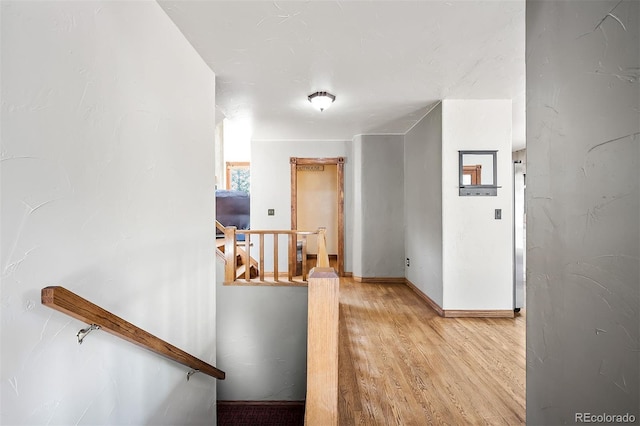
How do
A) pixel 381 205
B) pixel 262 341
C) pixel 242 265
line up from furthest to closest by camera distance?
1. pixel 381 205
2. pixel 242 265
3. pixel 262 341

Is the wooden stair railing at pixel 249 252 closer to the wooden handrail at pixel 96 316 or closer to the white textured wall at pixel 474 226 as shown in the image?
the white textured wall at pixel 474 226

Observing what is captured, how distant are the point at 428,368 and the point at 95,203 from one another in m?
2.40

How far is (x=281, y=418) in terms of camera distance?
396 cm

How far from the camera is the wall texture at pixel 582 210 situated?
758 mm

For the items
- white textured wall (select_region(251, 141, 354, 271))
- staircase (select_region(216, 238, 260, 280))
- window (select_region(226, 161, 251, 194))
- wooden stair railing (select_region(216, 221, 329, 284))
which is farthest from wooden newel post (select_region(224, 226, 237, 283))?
window (select_region(226, 161, 251, 194))

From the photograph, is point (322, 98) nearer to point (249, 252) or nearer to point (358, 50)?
point (358, 50)

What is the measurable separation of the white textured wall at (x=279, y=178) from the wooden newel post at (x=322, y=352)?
439 cm

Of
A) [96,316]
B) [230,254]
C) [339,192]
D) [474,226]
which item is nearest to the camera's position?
[96,316]

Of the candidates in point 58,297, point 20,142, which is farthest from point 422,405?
point 20,142

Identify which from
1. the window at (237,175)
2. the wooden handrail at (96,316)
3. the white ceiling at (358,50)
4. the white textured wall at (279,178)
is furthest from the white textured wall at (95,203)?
the window at (237,175)

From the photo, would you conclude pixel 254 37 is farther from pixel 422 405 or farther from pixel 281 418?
pixel 281 418

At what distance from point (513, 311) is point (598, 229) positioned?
3195 mm

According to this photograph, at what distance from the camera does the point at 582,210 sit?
0.90 metres

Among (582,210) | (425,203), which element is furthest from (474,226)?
(582,210)
